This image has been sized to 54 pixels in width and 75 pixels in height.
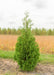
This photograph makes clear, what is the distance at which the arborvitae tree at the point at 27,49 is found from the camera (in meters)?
5.22

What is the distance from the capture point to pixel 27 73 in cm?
552

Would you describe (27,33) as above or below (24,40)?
above

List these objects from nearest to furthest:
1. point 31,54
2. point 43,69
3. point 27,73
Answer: point 31,54 < point 27,73 < point 43,69

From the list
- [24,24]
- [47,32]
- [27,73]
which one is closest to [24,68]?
[27,73]

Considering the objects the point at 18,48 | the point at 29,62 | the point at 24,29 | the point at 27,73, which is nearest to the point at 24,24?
the point at 24,29

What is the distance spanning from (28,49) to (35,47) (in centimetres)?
35

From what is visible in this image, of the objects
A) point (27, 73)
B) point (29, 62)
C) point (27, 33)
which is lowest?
point (27, 73)

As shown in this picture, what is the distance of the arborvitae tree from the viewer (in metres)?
5.22

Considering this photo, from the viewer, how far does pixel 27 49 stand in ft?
17.3

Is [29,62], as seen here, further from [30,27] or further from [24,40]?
[30,27]

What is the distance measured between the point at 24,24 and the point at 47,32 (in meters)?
66.5

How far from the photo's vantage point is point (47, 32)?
70.4 meters

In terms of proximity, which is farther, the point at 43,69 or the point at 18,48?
the point at 43,69

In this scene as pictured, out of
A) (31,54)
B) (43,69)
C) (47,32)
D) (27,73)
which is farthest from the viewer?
(47,32)
